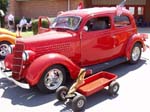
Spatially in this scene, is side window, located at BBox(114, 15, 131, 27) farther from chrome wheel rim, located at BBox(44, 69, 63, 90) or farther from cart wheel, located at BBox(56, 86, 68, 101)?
cart wheel, located at BBox(56, 86, 68, 101)

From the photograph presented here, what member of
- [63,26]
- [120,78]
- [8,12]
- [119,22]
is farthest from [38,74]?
[8,12]

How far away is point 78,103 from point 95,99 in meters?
0.80

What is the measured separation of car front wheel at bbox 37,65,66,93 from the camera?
6.35 m

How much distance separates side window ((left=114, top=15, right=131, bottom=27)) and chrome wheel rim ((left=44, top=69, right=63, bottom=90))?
2.55 metres

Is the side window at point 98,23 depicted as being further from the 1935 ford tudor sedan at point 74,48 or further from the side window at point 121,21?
the side window at point 121,21

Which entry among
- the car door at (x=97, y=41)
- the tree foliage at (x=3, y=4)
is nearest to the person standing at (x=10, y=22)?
the tree foliage at (x=3, y=4)

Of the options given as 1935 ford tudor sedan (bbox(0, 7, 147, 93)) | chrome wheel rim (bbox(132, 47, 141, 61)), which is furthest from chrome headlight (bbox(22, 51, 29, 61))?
chrome wheel rim (bbox(132, 47, 141, 61))

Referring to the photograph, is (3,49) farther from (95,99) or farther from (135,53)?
(95,99)

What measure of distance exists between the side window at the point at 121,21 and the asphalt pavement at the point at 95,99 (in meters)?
1.65

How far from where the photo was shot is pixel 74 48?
7.14m

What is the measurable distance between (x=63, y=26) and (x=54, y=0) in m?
16.7

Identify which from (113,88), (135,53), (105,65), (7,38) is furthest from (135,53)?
(7,38)

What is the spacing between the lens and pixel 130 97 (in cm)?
621

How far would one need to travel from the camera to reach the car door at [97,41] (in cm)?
735
